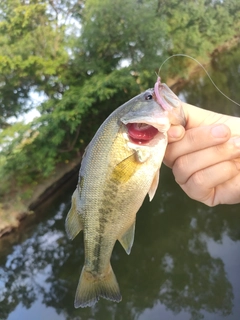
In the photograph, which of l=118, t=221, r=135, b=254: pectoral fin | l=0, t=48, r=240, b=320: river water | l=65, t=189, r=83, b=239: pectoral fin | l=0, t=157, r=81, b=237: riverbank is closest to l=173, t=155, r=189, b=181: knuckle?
l=118, t=221, r=135, b=254: pectoral fin

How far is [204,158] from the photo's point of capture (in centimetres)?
212

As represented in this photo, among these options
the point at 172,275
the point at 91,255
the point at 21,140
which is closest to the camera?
the point at 91,255

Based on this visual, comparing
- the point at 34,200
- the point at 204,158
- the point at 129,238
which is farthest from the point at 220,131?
the point at 34,200

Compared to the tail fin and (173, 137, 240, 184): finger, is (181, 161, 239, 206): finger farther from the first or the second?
the tail fin

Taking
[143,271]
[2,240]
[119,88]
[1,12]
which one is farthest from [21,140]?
[143,271]

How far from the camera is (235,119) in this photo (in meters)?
2.21

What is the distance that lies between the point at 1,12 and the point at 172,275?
1331cm

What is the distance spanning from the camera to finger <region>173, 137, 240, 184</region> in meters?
2.01

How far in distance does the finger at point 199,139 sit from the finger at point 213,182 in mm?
186

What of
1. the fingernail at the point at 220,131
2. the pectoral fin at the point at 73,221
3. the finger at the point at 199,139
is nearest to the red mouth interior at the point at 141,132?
the finger at the point at 199,139

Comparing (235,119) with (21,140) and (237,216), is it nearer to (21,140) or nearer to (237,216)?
(237,216)

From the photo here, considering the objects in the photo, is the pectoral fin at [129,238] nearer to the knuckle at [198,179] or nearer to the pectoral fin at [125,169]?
the pectoral fin at [125,169]

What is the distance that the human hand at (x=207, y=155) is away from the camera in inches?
79.0

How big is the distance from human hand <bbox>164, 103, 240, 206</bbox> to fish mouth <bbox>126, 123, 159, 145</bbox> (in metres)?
0.12
